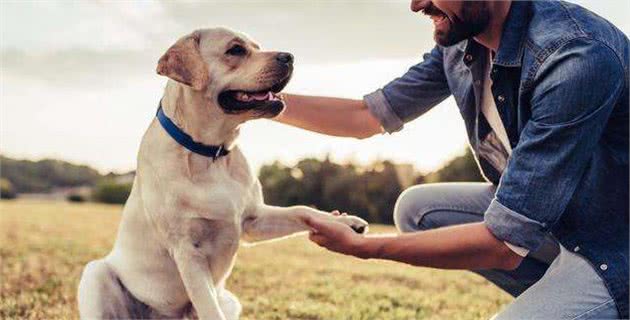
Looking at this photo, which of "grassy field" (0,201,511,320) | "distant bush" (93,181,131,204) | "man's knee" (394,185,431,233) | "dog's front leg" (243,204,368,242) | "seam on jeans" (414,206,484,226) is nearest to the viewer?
"dog's front leg" (243,204,368,242)

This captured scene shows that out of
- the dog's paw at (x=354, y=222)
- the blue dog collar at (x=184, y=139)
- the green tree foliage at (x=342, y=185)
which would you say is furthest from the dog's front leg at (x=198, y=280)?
the green tree foliage at (x=342, y=185)

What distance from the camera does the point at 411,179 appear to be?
20812mm

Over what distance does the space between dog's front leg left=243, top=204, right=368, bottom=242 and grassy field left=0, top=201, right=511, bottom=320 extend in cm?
115

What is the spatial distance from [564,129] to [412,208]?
1.56 metres

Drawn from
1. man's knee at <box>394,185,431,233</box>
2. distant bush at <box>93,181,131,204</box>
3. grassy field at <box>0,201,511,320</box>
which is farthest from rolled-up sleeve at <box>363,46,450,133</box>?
distant bush at <box>93,181,131,204</box>

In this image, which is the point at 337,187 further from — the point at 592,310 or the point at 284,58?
the point at 592,310

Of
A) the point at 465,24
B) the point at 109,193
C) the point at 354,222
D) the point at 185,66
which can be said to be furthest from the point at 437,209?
the point at 109,193

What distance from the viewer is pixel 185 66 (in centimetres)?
342

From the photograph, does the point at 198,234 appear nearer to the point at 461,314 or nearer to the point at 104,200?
the point at 461,314

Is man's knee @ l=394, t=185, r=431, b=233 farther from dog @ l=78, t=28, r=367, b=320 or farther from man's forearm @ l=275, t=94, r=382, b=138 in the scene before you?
dog @ l=78, t=28, r=367, b=320

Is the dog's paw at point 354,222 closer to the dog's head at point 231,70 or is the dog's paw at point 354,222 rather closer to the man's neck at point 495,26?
the dog's head at point 231,70

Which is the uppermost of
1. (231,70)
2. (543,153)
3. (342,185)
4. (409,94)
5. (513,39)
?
(513,39)

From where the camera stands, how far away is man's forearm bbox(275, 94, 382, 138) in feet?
13.4

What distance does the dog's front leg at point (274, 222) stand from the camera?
3479 mm
